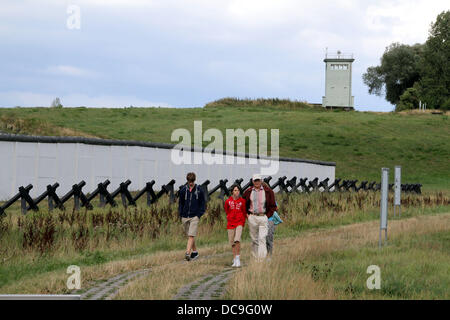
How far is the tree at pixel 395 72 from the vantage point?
111312 millimetres

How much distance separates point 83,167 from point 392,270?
17.2 m

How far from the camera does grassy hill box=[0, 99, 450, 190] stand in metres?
56.0

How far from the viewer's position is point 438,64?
74.5 meters

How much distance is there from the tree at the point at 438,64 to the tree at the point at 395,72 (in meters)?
32.7

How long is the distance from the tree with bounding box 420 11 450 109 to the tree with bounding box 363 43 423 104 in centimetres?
3274

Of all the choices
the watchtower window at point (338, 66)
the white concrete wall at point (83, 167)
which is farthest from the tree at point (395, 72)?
the white concrete wall at point (83, 167)

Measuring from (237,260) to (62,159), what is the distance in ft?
46.6

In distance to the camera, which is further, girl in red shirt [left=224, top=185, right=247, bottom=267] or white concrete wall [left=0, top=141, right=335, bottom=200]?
white concrete wall [left=0, top=141, right=335, bottom=200]

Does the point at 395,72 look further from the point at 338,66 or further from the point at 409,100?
the point at 338,66

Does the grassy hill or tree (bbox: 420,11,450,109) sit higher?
tree (bbox: 420,11,450,109)

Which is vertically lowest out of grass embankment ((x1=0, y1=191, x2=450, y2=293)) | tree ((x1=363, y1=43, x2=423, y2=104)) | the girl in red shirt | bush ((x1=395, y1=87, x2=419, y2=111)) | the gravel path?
grass embankment ((x1=0, y1=191, x2=450, y2=293))

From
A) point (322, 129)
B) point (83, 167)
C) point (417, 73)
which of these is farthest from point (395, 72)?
point (83, 167)

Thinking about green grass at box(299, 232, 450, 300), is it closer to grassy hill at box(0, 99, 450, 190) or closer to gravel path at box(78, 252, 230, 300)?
gravel path at box(78, 252, 230, 300)

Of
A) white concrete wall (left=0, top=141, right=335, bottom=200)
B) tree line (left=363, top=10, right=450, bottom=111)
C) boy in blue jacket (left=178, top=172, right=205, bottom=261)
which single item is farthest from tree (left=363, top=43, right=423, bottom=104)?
boy in blue jacket (left=178, top=172, right=205, bottom=261)
